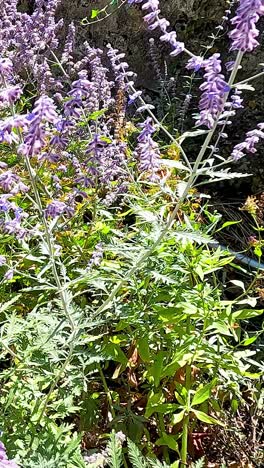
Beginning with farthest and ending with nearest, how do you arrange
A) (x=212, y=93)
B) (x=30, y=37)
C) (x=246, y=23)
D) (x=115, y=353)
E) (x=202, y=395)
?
(x=30, y=37), (x=115, y=353), (x=202, y=395), (x=212, y=93), (x=246, y=23)

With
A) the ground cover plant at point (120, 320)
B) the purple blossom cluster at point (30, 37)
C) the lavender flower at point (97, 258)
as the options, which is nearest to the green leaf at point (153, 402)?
the ground cover plant at point (120, 320)

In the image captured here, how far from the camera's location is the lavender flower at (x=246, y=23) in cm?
122

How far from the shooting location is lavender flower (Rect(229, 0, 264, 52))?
122 cm

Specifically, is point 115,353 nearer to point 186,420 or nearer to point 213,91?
point 186,420

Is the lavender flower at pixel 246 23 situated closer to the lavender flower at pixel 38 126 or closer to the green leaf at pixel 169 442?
the lavender flower at pixel 38 126

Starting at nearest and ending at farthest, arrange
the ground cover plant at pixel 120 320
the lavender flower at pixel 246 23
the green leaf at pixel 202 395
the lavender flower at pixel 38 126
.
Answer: the lavender flower at pixel 246 23
the lavender flower at pixel 38 126
the ground cover plant at pixel 120 320
the green leaf at pixel 202 395

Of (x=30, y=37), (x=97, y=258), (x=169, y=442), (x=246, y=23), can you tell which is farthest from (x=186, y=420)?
(x=30, y=37)

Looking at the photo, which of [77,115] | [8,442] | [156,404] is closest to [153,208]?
[77,115]

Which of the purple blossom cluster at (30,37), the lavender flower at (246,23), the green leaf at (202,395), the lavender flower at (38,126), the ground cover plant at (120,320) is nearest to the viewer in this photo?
the lavender flower at (246,23)

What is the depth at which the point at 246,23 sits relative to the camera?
1.25 meters

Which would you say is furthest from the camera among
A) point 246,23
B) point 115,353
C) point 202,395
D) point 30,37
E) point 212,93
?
point 30,37

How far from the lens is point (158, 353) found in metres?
2.16

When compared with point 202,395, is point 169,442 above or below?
below

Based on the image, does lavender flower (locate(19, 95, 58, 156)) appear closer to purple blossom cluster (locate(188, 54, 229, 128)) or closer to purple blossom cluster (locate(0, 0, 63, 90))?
purple blossom cluster (locate(188, 54, 229, 128))
